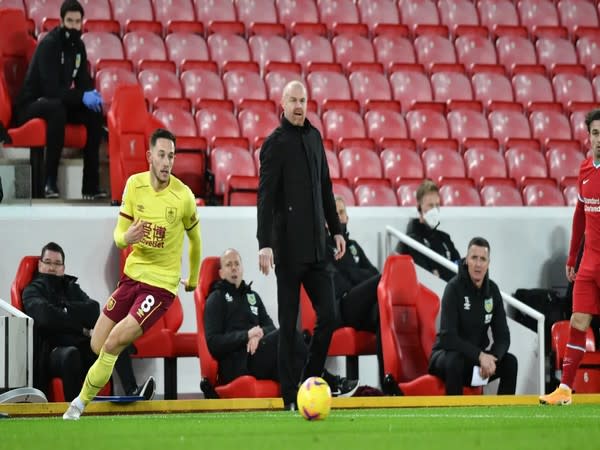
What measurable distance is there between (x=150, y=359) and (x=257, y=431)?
411 centimetres

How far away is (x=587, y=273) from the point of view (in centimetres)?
730

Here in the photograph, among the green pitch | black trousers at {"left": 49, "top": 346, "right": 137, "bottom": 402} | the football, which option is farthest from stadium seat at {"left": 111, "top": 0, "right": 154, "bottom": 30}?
the football

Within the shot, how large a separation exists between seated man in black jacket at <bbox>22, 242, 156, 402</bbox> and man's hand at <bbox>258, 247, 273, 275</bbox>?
189 cm

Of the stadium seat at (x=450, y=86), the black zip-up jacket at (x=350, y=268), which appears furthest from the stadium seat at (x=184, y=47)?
the black zip-up jacket at (x=350, y=268)

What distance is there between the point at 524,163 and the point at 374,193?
6.50 feet

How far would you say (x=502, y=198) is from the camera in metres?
11.5

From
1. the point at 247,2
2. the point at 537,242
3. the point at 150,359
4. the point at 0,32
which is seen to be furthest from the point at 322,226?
the point at 247,2

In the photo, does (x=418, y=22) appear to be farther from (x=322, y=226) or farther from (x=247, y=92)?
(x=322, y=226)

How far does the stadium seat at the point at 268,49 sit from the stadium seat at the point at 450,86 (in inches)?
64.4

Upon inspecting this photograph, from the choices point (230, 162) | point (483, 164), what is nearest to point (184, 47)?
point (230, 162)

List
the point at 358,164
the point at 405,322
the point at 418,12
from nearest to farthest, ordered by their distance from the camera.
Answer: the point at 405,322 → the point at 358,164 → the point at 418,12

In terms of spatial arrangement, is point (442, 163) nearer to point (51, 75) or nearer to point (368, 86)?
point (368, 86)

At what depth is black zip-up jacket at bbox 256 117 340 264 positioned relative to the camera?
6.70 meters

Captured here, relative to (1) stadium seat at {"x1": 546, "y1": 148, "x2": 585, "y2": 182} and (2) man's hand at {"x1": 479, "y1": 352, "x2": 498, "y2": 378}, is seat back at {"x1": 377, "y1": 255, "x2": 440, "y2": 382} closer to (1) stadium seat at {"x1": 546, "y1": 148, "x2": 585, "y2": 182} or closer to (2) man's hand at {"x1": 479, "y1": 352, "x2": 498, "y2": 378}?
(2) man's hand at {"x1": 479, "y1": 352, "x2": 498, "y2": 378}
